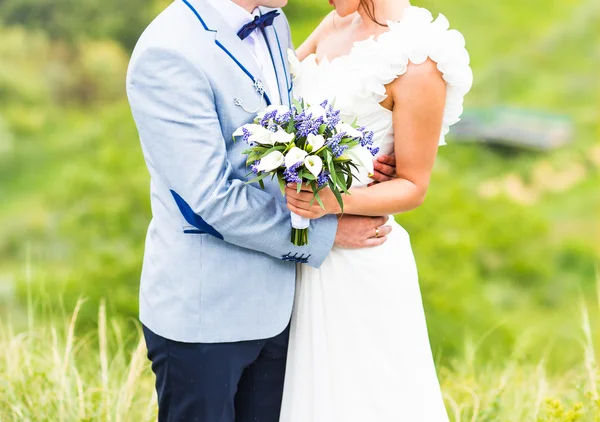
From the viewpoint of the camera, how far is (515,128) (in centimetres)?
795

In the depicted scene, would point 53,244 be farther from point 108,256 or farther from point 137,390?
point 137,390

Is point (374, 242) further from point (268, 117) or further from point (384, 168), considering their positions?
point (268, 117)

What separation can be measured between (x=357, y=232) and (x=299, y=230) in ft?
0.71

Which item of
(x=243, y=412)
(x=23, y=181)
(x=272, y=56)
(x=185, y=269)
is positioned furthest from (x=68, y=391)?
(x=23, y=181)

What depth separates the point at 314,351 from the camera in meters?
2.25

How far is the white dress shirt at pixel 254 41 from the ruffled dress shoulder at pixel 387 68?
141 millimetres

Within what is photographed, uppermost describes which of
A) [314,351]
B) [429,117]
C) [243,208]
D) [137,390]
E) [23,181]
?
[23,181]

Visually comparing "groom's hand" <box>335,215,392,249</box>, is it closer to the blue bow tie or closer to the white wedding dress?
the white wedding dress

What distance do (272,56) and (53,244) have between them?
5.19 m

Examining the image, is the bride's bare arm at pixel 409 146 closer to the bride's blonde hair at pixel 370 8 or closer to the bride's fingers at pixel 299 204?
the bride's fingers at pixel 299 204

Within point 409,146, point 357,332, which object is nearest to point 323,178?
point 409,146

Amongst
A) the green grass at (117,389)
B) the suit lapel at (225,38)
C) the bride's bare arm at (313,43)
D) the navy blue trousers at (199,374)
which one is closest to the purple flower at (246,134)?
the suit lapel at (225,38)

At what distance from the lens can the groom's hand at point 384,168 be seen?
222cm

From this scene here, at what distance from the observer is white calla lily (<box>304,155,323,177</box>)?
1771 mm
